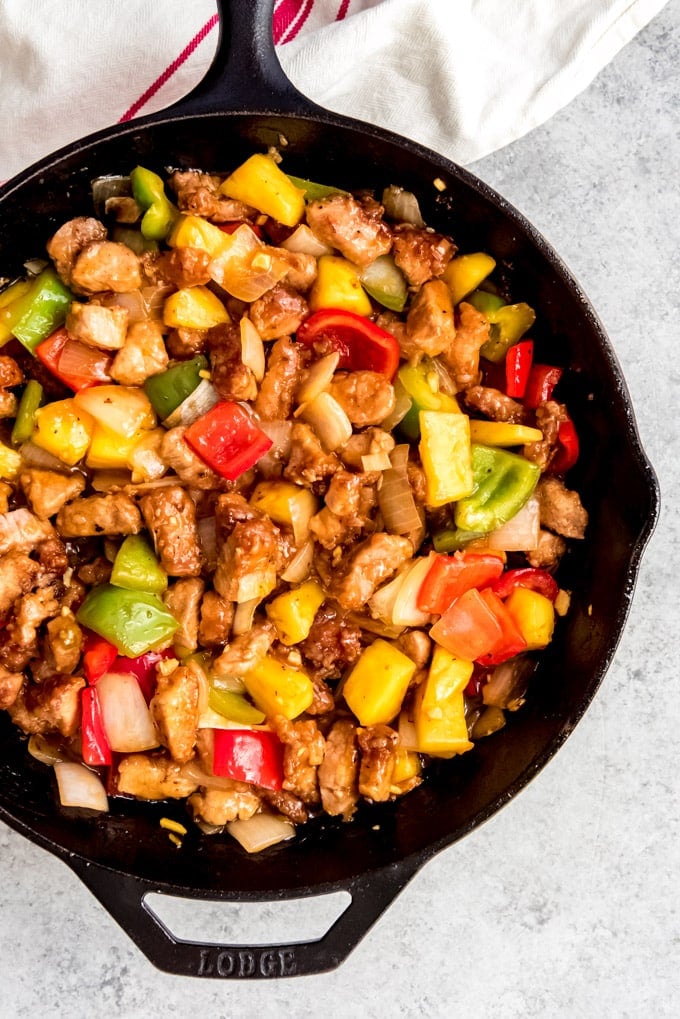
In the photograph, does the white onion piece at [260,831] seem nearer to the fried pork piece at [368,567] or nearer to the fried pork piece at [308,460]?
the fried pork piece at [368,567]

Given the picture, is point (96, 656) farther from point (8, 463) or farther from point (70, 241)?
point (70, 241)

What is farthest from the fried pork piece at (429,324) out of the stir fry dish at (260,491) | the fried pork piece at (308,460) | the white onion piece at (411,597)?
the white onion piece at (411,597)

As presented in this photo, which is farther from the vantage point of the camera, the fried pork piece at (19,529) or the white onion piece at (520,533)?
the white onion piece at (520,533)

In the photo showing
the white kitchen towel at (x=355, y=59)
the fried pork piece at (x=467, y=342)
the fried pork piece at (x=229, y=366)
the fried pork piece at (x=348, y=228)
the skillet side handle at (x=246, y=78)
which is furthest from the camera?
the white kitchen towel at (x=355, y=59)

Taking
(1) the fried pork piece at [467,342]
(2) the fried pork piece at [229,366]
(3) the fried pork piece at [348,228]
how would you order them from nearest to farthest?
1. (2) the fried pork piece at [229,366]
2. (3) the fried pork piece at [348,228]
3. (1) the fried pork piece at [467,342]

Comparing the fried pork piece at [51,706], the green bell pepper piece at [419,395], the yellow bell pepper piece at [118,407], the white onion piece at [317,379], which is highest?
the yellow bell pepper piece at [118,407]

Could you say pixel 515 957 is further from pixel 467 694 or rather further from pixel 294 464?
pixel 294 464

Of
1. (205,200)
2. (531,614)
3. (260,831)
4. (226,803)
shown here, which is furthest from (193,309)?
(260,831)
